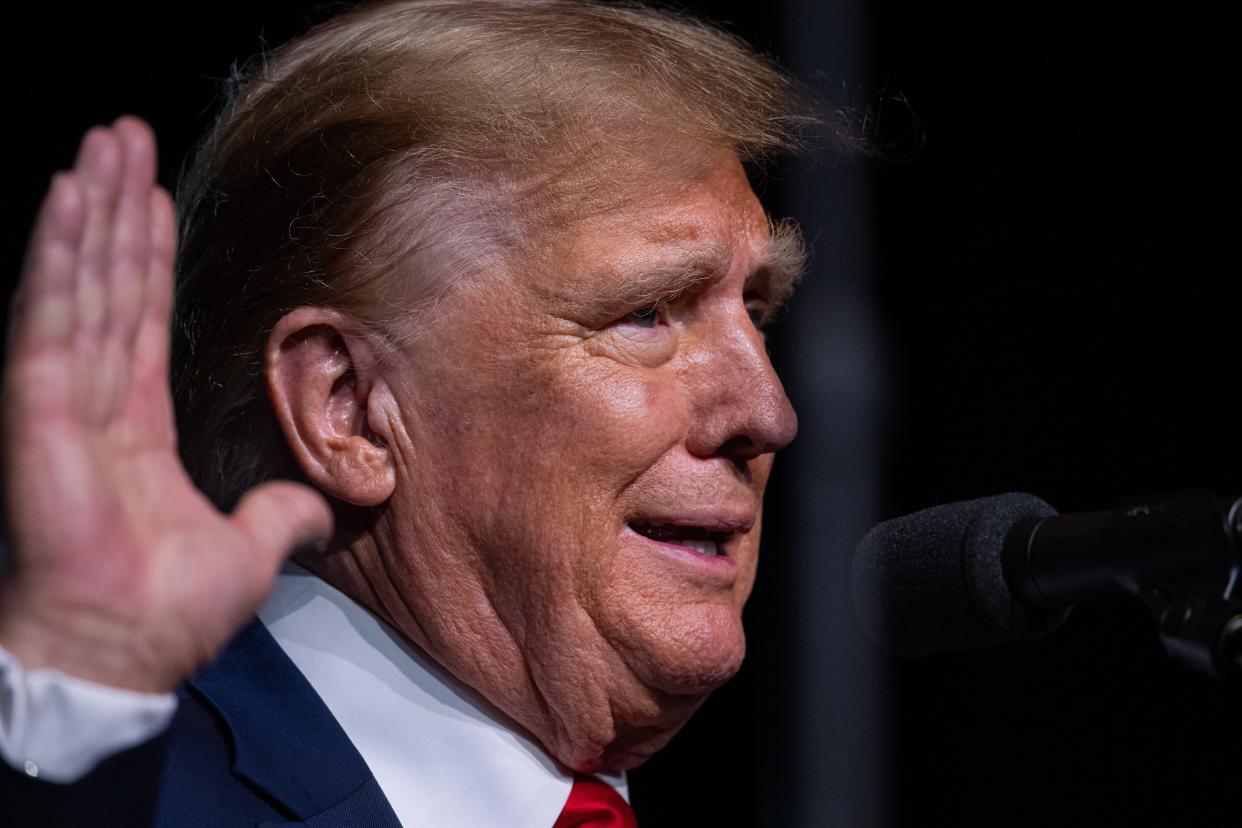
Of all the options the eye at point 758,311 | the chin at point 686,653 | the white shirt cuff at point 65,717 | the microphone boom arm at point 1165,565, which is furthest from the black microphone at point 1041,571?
the white shirt cuff at point 65,717

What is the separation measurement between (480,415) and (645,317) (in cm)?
26

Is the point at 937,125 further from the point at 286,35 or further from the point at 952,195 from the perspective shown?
the point at 286,35

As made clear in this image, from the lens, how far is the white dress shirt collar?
1683 millimetres

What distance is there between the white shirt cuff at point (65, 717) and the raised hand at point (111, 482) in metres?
0.01

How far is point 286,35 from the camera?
92.0 inches

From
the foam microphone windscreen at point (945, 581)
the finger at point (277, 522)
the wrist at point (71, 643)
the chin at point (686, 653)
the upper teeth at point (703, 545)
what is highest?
the finger at point (277, 522)

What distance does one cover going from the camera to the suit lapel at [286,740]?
5.10 feet

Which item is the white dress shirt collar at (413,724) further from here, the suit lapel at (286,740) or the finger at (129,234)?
the finger at (129,234)

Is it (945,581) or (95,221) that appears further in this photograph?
(945,581)

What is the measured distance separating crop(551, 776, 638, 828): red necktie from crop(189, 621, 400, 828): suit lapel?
0.27 metres

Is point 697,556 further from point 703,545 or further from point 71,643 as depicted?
point 71,643

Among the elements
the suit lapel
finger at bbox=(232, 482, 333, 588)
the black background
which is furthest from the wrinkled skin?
the black background

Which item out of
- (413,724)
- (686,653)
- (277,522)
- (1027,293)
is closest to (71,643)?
(277,522)

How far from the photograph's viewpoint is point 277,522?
1.20 metres
